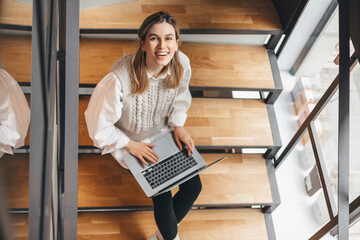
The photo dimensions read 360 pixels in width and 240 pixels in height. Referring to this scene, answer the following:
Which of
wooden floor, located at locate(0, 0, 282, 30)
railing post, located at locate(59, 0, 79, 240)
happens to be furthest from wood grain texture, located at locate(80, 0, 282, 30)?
railing post, located at locate(59, 0, 79, 240)

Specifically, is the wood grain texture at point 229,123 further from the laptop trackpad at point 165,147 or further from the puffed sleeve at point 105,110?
the puffed sleeve at point 105,110

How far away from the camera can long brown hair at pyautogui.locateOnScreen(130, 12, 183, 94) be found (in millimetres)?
1689

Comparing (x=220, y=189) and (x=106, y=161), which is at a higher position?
(x=106, y=161)

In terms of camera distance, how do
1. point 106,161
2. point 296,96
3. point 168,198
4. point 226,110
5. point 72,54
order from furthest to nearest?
1. point 296,96
2. point 226,110
3. point 106,161
4. point 168,198
5. point 72,54

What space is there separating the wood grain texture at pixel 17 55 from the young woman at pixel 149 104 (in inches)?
Result: 35.6

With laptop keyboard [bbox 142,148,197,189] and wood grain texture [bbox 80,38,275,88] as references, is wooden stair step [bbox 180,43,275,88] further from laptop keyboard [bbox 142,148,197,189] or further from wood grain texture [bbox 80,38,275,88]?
laptop keyboard [bbox 142,148,197,189]

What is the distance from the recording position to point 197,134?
2383 mm

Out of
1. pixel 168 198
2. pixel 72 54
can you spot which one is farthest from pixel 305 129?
pixel 72 54

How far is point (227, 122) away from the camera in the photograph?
8.13 ft

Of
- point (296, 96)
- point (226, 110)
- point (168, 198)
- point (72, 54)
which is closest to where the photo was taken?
point (72, 54)

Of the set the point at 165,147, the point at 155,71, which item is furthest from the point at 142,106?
the point at 165,147

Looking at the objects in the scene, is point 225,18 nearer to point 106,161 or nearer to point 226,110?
point 226,110

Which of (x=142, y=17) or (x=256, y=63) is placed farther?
(x=256, y=63)

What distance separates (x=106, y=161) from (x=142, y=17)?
3.01 ft
